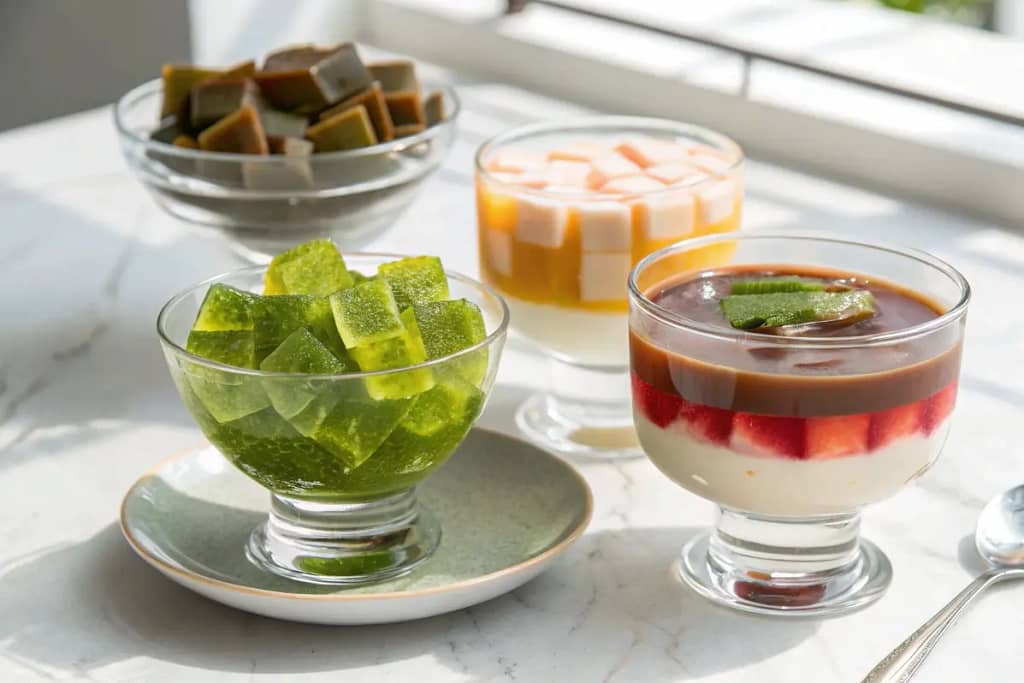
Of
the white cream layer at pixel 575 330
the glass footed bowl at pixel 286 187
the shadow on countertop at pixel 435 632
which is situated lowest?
the shadow on countertop at pixel 435 632

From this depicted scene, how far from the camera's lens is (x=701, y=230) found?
1.16 metres

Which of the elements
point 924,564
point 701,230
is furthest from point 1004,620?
point 701,230

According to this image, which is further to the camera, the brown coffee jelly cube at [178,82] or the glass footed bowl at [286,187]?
the brown coffee jelly cube at [178,82]

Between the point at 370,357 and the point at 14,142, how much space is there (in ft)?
4.08

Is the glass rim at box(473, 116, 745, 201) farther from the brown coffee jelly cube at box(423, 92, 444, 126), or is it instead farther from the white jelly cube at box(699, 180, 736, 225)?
the brown coffee jelly cube at box(423, 92, 444, 126)

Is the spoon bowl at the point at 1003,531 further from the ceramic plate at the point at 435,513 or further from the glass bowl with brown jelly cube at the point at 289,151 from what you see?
the glass bowl with brown jelly cube at the point at 289,151

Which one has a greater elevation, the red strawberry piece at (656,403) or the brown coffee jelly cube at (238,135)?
the brown coffee jelly cube at (238,135)

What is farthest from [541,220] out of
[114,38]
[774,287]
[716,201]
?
[114,38]

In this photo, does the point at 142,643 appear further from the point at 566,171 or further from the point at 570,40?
the point at 570,40

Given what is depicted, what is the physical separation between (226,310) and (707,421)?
0.31 metres

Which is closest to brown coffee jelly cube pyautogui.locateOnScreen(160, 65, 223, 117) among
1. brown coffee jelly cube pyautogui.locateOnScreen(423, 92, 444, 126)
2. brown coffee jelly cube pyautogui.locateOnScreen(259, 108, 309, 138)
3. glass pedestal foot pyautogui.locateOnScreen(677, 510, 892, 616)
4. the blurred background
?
brown coffee jelly cube pyautogui.locateOnScreen(259, 108, 309, 138)

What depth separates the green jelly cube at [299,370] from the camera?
875 millimetres

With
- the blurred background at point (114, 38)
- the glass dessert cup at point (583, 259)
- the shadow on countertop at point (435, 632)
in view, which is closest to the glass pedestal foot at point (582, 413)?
the glass dessert cup at point (583, 259)

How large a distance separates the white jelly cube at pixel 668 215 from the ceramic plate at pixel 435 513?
0.65ft
